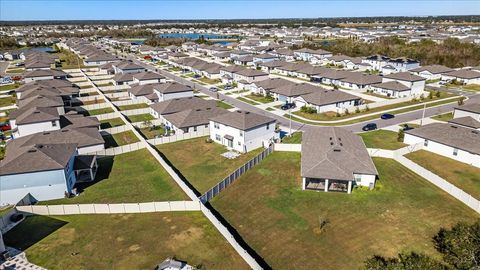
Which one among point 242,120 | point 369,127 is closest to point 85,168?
point 242,120

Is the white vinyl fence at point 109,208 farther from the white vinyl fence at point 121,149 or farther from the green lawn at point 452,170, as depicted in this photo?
the green lawn at point 452,170

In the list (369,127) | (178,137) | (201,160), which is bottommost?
(201,160)

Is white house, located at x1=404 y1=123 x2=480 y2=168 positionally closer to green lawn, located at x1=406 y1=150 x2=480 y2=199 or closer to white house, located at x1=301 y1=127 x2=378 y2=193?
green lawn, located at x1=406 y1=150 x2=480 y2=199

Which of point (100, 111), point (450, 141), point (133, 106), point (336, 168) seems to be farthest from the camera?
point (133, 106)

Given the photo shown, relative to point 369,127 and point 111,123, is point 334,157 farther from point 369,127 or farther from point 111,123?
point 111,123

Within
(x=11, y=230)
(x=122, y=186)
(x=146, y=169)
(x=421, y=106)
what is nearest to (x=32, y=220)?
(x=11, y=230)

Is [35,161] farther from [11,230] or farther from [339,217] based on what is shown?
[339,217]

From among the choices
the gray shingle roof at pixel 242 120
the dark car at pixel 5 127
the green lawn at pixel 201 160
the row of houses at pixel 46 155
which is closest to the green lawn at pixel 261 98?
the gray shingle roof at pixel 242 120
